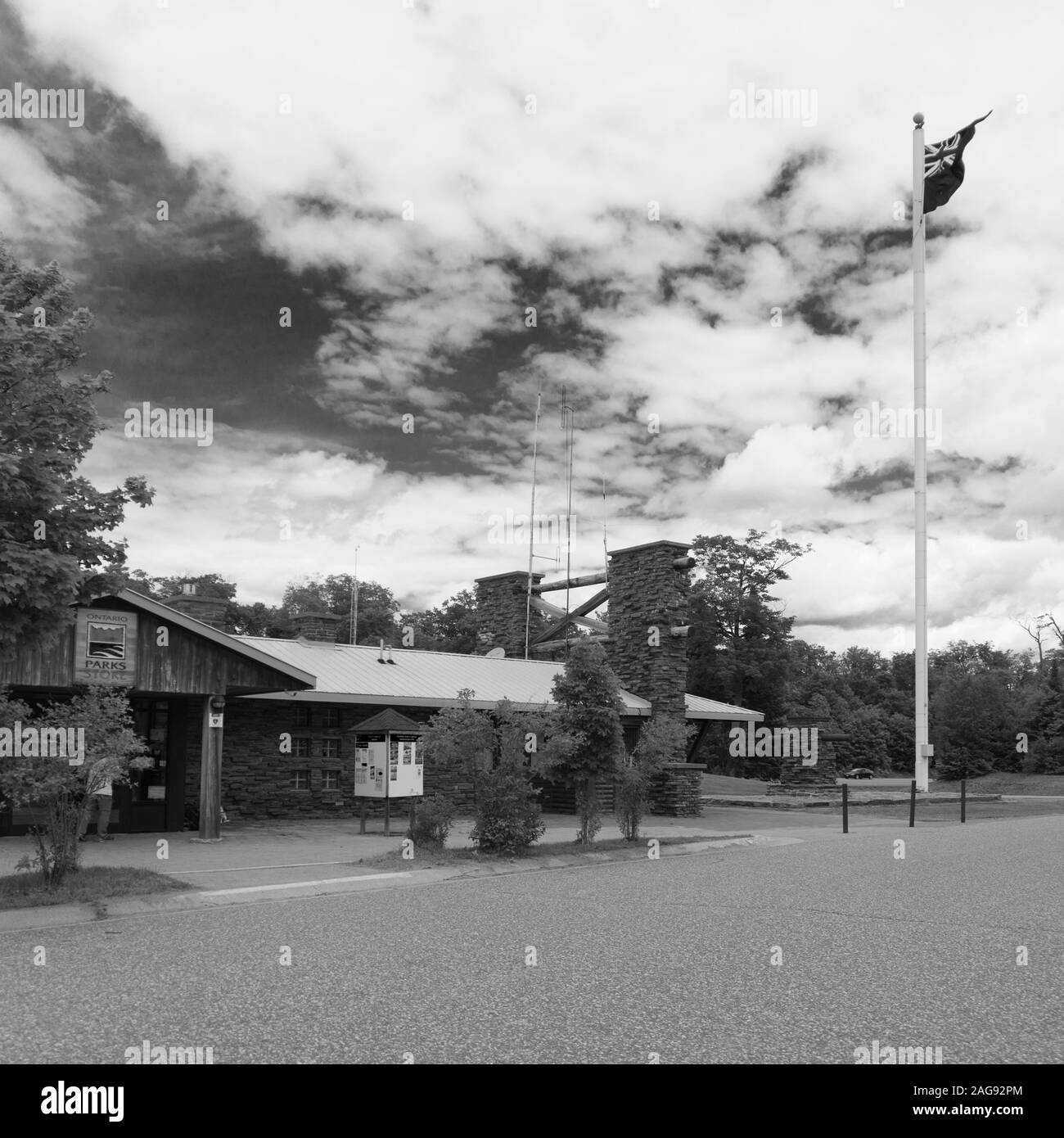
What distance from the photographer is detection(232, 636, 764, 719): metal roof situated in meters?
23.0

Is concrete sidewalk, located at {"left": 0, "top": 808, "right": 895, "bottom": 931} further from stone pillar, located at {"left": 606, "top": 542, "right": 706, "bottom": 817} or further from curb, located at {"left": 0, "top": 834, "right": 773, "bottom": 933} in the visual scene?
stone pillar, located at {"left": 606, "top": 542, "right": 706, "bottom": 817}

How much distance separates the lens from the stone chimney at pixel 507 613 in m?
35.2

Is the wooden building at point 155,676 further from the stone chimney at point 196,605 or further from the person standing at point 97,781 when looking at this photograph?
the person standing at point 97,781

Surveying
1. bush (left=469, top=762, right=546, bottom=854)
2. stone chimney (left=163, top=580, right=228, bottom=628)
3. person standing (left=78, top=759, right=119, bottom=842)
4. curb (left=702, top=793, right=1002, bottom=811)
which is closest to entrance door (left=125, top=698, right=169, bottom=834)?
stone chimney (left=163, top=580, right=228, bottom=628)

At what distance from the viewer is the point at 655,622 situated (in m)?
28.5

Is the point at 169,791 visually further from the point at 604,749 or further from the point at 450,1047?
the point at 450,1047

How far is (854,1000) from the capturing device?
23.1 ft

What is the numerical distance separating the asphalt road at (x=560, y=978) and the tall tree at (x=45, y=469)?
3364 millimetres

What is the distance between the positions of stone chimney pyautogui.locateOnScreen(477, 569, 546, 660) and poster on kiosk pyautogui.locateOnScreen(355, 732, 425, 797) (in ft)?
46.1

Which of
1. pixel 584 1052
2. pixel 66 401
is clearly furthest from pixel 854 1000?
pixel 66 401

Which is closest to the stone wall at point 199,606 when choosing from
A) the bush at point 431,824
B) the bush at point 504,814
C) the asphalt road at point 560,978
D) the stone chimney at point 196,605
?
the stone chimney at point 196,605

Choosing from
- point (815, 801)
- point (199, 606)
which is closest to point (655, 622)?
point (815, 801)
